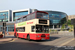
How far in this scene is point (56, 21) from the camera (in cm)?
8619

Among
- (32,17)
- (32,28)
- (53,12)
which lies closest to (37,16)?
(32,17)

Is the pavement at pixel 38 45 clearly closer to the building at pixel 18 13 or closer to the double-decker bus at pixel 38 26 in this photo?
the double-decker bus at pixel 38 26

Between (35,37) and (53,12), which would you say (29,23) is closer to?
(35,37)

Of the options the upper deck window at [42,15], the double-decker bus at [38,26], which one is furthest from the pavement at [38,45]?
the upper deck window at [42,15]

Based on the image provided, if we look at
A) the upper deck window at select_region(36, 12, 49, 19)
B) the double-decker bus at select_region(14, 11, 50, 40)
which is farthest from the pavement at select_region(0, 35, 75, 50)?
the upper deck window at select_region(36, 12, 49, 19)

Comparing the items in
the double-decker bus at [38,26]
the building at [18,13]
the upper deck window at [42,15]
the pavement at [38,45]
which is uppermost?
the building at [18,13]

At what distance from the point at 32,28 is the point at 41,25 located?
1.39 meters

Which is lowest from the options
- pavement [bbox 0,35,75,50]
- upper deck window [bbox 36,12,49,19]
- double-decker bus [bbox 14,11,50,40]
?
pavement [bbox 0,35,75,50]

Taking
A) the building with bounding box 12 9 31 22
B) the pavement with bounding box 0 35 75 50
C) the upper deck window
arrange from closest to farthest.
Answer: the pavement with bounding box 0 35 75 50 → the upper deck window → the building with bounding box 12 9 31 22

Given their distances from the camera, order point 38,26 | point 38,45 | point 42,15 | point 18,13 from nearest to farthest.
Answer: point 38,45, point 38,26, point 42,15, point 18,13

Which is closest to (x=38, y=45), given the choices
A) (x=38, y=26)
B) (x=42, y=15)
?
(x=38, y=26)

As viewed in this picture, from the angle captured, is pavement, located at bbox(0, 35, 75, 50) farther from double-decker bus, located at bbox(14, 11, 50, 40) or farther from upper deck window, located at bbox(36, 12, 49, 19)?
upper deck window, located at bbox(36, 12, 49, 19)

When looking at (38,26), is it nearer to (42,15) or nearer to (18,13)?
(42,15)

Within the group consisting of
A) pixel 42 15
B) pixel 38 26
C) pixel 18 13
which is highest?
pixel 18 13
